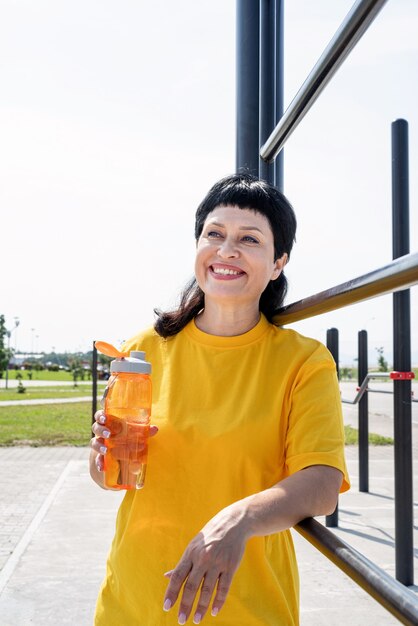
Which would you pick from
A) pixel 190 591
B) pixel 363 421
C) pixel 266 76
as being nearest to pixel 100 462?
pixel 190 591

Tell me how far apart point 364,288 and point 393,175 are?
3.21 metres

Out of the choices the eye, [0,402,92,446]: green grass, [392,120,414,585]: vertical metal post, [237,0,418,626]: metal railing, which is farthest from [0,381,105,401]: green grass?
the eye

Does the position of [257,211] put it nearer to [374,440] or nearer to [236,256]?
[236,256]

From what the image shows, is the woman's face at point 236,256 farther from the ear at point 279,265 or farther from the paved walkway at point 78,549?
the paved walkway at point 78,549

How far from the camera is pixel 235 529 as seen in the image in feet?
3.27

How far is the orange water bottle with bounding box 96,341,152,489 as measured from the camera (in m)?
1.34

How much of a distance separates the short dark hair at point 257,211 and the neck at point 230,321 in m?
0.05

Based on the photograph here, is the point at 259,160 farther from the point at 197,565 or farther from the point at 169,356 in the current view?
the point at 197,565

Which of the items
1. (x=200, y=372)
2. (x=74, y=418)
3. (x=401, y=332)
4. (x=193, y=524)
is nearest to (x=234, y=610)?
(x=193, y=524)

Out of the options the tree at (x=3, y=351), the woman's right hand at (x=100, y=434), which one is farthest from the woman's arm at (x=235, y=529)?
the tree at (x=3, y=351)

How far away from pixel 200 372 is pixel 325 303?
434 mm

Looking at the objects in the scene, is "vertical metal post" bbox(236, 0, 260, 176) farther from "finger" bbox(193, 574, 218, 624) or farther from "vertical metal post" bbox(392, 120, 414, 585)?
"vertical metal post" bbox(392, 120, 414, 585)

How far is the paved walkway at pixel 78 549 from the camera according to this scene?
3.55m

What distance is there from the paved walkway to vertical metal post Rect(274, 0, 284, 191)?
104 centimetres
